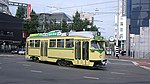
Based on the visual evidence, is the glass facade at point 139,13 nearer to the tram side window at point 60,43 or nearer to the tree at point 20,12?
the tree at point 20,12

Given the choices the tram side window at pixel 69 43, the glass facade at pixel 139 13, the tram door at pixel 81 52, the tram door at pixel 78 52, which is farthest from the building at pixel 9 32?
the tram door at pixel 81 52

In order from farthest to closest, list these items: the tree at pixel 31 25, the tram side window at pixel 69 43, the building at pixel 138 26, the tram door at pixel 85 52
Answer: the tree at pixel 31 25 < the building at pixel 138 26 < the tram side window at pixel 69 43 < the tram door at pixel 85 52

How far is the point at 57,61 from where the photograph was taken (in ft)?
110

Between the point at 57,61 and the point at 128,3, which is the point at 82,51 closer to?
the point at 57,61

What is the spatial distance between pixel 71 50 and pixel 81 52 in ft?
4.36

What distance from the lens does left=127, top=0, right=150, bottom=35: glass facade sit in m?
74.0

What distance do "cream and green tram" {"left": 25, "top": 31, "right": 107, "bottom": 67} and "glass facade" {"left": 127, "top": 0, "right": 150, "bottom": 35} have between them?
41.1m

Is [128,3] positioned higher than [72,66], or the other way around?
[128,3]

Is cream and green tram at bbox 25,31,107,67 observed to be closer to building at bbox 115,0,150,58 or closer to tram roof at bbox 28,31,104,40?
tram roof at bbox 28,31,104,40

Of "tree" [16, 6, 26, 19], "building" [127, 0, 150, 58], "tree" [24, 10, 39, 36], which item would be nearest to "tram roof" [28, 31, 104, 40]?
"building" [127, 0, 150, 58]

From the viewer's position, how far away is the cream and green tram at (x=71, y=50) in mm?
29172

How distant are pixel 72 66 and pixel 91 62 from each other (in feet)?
9.76

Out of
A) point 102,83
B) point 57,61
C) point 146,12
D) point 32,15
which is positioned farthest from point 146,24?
point 102,83

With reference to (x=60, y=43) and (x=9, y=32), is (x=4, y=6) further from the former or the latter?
(x=60, y=43)
